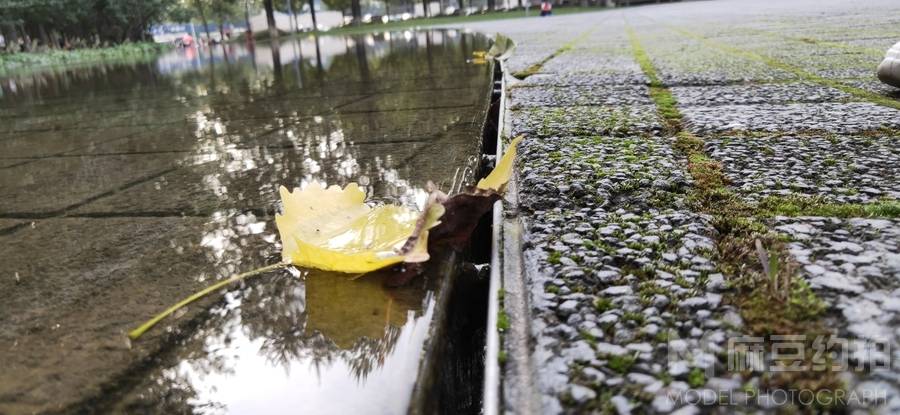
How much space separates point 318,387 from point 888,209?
35.8 inches

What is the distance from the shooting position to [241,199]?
1.37 meters

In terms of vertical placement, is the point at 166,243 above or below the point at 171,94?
below

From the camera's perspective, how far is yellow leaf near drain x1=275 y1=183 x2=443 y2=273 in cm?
91

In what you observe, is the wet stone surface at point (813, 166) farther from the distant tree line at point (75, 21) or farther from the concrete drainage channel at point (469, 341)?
the distant tree line at point (75, 21)

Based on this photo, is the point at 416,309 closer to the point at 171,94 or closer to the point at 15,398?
the point at 15,398

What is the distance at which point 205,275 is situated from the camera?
38.2 inches

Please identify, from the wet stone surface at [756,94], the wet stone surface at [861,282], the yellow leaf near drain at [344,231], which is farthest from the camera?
the wet stone surface at [756,94]

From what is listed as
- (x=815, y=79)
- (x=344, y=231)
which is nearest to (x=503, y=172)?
(x=344, y=231)

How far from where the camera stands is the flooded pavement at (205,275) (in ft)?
2.29

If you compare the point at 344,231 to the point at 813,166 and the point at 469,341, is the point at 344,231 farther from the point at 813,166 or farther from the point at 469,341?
the point at 813,166

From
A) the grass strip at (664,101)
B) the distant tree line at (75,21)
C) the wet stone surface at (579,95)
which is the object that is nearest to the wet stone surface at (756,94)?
the grass strip at (664,101)

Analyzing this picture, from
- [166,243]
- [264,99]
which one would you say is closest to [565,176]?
[166,243]

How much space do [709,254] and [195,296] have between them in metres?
0.76

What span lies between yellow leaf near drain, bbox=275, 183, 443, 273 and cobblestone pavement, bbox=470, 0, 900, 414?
0.67 feet
